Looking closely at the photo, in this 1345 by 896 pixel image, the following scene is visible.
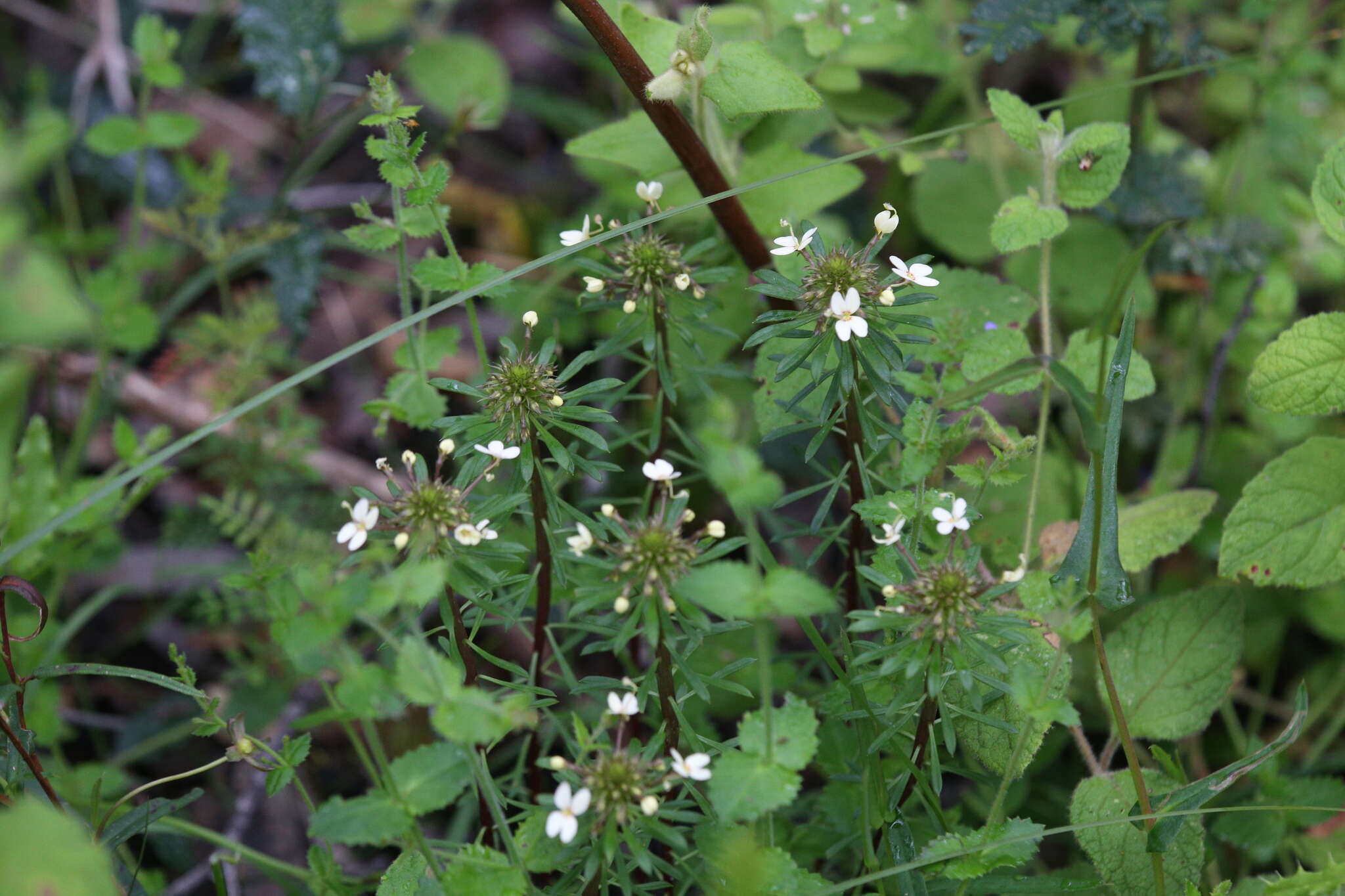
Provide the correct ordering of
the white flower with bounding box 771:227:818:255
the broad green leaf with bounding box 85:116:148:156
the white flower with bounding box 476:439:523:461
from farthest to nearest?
the broad green leaf with bounding box 85:116:148:156
the white flower with bounding box 771:227:818:255
the white flower with bounding box 476:439:523:461

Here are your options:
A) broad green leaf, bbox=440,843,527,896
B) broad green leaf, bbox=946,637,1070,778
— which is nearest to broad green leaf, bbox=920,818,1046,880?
broad green leaf, bbox=946,637,1070,778

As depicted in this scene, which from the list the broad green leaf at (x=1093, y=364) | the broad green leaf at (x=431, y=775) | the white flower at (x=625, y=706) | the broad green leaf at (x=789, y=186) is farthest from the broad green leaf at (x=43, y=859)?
the broad green leaf at (x=1093, y=364)

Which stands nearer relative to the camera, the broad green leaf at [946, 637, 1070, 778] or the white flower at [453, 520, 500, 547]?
the white flower at [453, 520, 500, 547]

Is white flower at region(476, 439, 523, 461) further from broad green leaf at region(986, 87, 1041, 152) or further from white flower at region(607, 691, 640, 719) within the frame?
broad green leaf at region(986, 87, 1041, 152)

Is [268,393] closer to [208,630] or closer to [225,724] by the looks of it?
[225,724]

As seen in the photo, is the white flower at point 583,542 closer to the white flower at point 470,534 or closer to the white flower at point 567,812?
the white flower at point 470,534

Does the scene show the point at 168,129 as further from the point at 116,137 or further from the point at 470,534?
→ the point at 470,534

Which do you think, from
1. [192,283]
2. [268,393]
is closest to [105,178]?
[192,283]
